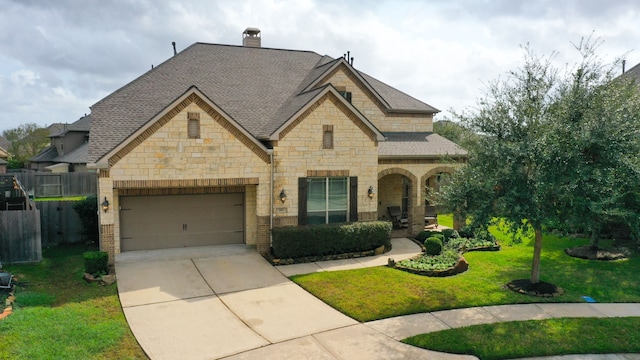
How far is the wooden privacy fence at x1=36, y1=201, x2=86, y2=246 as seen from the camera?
17953 millimetres

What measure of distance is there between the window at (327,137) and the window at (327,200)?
→ 1.31 m

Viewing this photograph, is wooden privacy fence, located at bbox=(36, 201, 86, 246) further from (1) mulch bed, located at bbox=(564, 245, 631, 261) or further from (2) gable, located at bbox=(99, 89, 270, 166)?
(1) mulch bed, located at bbox=(564, 245, 631, 261)

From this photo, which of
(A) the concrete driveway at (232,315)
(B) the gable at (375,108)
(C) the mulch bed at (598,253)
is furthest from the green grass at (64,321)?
(C) the mulch bed at (598,253)

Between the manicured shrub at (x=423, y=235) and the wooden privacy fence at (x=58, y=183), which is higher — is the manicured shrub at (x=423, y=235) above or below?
below

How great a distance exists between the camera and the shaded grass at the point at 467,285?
11.7 m

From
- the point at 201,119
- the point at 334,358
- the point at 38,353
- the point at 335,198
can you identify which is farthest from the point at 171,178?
the point at 334,358

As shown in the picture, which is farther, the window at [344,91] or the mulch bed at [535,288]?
the window at [344,91]

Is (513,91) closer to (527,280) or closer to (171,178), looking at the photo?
(527,280)

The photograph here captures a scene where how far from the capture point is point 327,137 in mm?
17406

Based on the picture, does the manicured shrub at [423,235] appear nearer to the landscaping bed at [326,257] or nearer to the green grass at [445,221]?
the landscaping bed at [326,257]

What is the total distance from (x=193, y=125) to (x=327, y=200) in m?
5.91

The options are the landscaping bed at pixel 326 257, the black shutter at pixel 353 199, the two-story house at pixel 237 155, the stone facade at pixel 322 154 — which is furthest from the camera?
the black shutter at pixel 353 199

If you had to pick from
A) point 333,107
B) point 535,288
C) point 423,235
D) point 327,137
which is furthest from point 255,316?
point 423,235

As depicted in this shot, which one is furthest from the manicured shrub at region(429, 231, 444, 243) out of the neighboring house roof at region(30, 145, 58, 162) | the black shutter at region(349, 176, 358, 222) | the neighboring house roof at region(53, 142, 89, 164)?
the neighboring house roof at region(30, 145, 58, 162)
